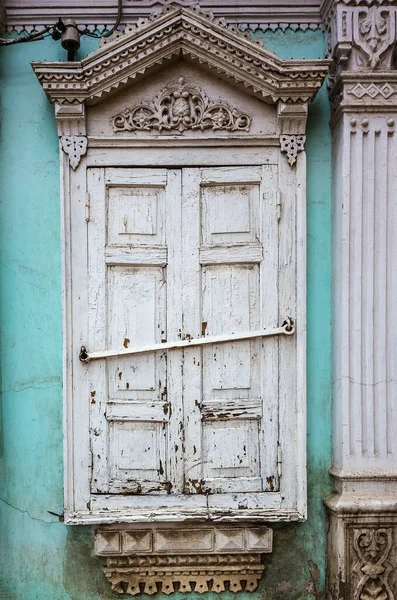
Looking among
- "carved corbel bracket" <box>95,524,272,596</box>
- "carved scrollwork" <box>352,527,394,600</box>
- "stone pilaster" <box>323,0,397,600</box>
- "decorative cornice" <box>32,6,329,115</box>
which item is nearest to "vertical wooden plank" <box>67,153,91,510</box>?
"carved corbel bracket" <box>95,524,272,596</box>

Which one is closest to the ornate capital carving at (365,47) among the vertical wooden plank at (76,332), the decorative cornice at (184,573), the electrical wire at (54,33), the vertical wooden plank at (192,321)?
the vertical wooden plank at (192,321)

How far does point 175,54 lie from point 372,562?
9.90 feet

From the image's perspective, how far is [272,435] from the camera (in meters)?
3.25

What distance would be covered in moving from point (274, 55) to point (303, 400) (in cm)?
192

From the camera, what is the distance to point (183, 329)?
327 cm

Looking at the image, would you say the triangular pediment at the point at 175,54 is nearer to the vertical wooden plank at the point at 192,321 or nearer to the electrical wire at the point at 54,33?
the electrical wire at the point at 54,33

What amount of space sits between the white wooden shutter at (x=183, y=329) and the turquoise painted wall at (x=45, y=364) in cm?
25

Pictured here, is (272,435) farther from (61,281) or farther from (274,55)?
(274,55)

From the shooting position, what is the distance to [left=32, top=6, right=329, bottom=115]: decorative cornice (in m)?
3.11

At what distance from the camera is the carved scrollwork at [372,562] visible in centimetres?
313

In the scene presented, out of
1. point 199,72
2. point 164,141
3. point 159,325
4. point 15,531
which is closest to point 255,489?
point 159,325

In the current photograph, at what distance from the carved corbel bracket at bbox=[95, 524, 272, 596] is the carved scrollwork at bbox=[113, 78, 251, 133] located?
2265 mm

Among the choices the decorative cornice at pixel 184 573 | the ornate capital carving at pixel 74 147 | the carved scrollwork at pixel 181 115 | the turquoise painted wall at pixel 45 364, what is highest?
the carved scrollwork at pixel 181 115

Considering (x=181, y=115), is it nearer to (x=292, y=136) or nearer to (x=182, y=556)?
(x=292, y=136)
